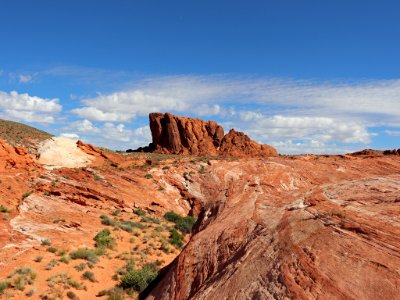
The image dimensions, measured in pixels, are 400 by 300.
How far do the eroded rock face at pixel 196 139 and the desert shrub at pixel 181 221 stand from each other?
59.1 meters

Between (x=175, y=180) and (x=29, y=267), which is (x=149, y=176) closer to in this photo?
(x=175, y=180)

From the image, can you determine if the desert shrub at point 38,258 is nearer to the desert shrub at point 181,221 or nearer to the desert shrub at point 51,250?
the desert shrub at point 51,250

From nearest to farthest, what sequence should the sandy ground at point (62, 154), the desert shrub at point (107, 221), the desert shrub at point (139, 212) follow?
the desert shrub at point (107, 221), the desert shrub at point (139, 212), the sandy ground at point (62, 154)

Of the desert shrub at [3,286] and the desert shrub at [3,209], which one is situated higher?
the desert shrub at [3,209]

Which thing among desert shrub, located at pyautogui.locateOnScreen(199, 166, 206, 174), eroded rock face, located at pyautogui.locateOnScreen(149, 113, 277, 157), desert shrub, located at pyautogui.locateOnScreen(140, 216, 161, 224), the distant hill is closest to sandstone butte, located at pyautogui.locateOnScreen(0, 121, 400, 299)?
desert shrub, located at pyautogui.locateOnScreen(140, 216, 161, 224)

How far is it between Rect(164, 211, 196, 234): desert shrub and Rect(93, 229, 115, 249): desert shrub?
7121 mm

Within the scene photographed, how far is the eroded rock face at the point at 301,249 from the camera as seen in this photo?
6406mm

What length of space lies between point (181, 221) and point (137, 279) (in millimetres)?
12360

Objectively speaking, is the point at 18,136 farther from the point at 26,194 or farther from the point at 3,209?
the point at 3,209

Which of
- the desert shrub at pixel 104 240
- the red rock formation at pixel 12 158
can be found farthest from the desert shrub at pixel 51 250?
the red rock formation at pixel 12 158

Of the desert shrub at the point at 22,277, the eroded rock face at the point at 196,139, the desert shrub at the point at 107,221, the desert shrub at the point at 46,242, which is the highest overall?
the eroded rock face at the point at 196,139

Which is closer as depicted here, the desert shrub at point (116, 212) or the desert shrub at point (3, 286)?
the desert shrub at point (3, 286)

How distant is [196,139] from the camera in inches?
3625

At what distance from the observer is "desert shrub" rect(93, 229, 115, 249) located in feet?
65.8
